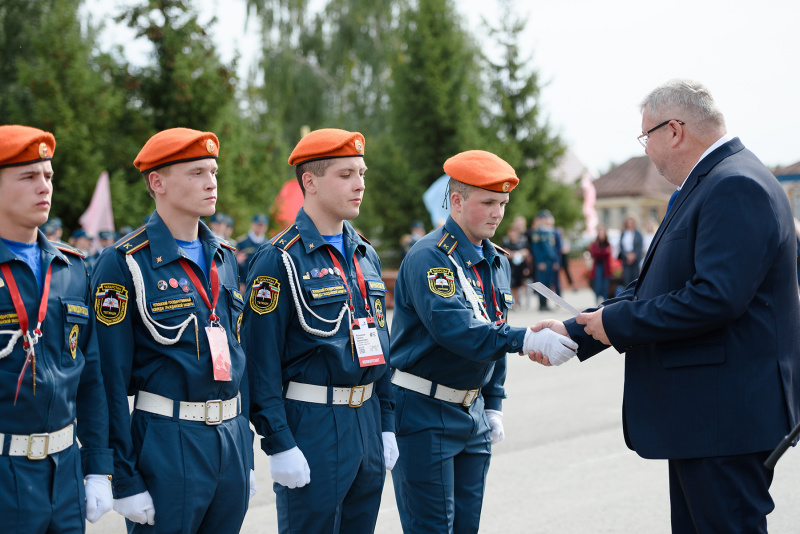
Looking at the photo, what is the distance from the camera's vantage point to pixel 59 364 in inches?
115

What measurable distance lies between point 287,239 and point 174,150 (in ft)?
2.14

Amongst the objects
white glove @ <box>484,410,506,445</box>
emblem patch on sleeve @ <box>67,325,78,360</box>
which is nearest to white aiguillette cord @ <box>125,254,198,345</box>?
emblem patch on sleeve @ <box>67,325,78,360</box>

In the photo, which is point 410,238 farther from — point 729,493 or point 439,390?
point 729,493

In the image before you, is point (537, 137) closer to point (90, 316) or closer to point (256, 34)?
point (256, 34)

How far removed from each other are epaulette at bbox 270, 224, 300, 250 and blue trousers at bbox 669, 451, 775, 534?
1.90 meters

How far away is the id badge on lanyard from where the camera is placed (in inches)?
145

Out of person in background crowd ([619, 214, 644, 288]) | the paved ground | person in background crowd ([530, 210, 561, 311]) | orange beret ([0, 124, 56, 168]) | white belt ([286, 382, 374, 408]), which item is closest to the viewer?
orange beret ([0, 124, 56, 168])

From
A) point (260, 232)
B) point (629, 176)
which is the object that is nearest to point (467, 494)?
point (260, 232)

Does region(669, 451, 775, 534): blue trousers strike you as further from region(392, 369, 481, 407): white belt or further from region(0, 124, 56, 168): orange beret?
region(0, 124, 56, 168): orange beret

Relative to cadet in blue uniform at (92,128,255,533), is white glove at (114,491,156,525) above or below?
below

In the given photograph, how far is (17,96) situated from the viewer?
22.2m

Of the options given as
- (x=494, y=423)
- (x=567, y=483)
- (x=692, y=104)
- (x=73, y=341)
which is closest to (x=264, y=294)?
(x=73, y=341)

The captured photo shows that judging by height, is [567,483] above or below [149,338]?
below

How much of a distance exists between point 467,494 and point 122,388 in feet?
6.05
